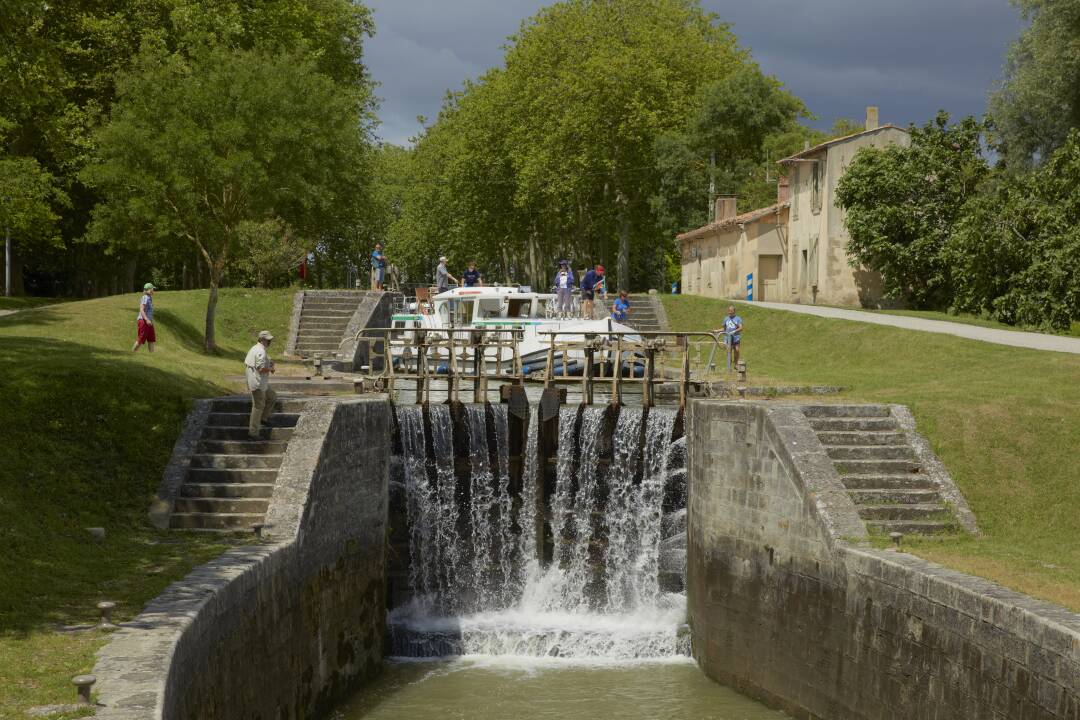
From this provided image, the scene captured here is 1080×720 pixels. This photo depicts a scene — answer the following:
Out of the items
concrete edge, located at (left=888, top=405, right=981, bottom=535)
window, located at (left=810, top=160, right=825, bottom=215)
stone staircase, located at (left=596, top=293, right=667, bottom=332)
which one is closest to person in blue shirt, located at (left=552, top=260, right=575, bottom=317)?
stone staircase, located at (left=596, top=293, right=667, bottom=332)

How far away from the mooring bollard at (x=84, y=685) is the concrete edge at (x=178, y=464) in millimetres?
7537

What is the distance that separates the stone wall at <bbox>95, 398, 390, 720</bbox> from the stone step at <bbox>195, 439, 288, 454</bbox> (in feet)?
2.44

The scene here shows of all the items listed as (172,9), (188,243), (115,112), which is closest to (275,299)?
(188,243)

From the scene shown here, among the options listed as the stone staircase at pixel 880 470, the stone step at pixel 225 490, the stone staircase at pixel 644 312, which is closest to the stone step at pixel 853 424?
the stone staircase at pixel 880 470

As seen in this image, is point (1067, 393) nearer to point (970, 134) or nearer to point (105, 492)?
point (105, 492)

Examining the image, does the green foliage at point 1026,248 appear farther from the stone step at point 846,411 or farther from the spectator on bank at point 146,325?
the spectator on bank at point 146,325

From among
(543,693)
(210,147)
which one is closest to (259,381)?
(543,693)

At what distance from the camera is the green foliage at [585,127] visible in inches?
2357

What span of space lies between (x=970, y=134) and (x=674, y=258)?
3703 cm

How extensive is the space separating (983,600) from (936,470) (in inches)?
226

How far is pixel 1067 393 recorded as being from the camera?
21.8m

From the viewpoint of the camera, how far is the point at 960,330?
35000 mm

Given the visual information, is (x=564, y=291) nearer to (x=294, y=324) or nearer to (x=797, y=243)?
(x=294, y=324)

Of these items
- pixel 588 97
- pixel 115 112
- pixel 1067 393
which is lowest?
pixel 1067 393
